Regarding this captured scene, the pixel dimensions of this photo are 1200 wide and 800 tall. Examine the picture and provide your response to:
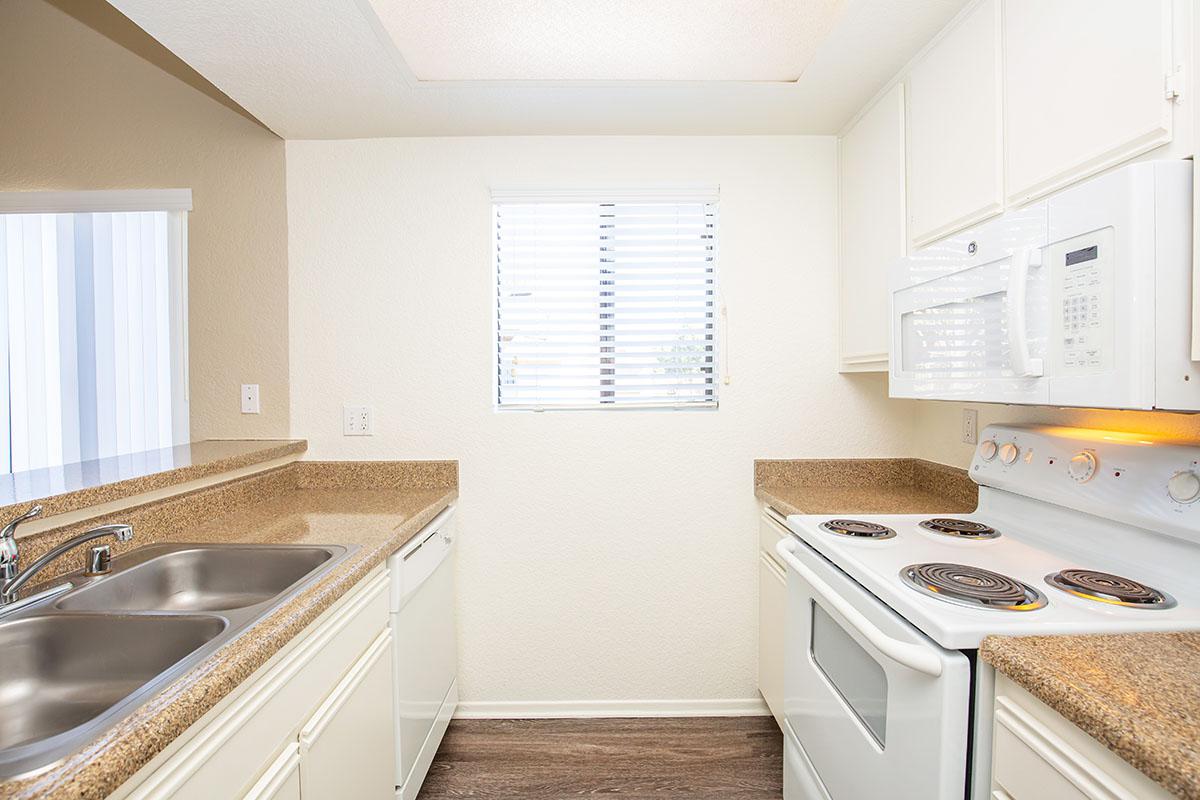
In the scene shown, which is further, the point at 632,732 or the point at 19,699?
the point at 632,732

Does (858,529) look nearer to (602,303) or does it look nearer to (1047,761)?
(1047,761)

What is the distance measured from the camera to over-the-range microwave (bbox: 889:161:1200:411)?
883 millimetres

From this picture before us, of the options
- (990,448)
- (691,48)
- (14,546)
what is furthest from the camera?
(691,48)

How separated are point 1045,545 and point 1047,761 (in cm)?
72

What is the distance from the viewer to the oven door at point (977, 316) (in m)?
1.09

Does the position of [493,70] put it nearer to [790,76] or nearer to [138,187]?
[790,76]

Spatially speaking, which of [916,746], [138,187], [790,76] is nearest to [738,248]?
[790,76]

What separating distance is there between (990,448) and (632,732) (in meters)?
1.59

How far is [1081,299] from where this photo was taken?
987 millimetres

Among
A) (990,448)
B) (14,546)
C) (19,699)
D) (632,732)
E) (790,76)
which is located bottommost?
(632,732)

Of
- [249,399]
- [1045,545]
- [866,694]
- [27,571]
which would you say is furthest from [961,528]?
[249,399]

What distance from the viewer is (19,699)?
904 mm

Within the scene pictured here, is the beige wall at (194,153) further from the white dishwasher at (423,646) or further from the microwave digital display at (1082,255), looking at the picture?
the microwave digital display at (1082,255)

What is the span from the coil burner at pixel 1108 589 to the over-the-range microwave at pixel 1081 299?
337 millimetres
